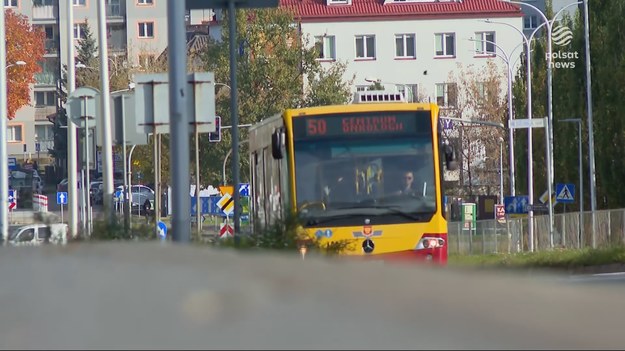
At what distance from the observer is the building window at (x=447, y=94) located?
84688 millimetres

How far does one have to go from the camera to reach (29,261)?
18.9ft

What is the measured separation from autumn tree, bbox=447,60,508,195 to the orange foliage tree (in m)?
23.8

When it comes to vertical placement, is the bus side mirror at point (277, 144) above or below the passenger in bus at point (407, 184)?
above

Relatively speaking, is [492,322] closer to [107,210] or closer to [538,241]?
[107,210]

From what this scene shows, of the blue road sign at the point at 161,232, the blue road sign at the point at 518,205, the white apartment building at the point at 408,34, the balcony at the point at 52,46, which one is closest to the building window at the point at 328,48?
the white apartment building at the point at 408,34

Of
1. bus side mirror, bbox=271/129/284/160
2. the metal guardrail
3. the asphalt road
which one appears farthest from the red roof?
the asphalt road

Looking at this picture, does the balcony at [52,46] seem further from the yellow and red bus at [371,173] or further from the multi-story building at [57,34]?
the yellow and red bus at [371,173]

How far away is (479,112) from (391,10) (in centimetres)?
1274

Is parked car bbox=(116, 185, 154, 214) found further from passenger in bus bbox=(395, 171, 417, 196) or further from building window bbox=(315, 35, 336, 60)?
passenger in bus bbox=(395, 171, 417, 196)

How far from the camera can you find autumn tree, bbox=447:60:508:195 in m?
82.2

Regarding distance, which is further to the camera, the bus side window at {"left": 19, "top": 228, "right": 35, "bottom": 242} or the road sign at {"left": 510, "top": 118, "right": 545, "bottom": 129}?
the road sign at {"left": 510, "top": 118, "right": 545, "bottom": 129}

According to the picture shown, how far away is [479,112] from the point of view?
83125mm

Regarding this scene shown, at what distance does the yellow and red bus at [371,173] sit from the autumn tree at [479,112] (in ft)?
194

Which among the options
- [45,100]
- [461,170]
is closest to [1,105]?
[461,170]
